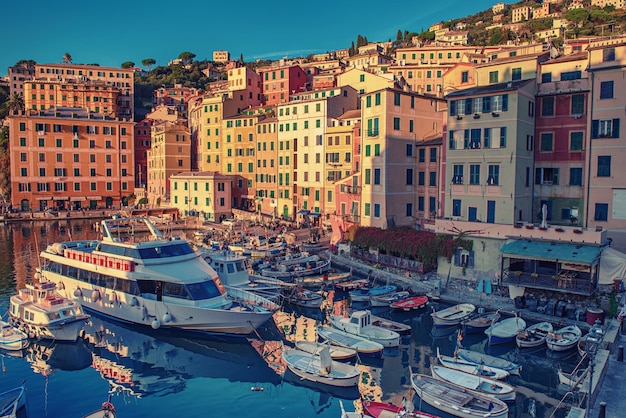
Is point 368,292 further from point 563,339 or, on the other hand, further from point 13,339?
point 13,339

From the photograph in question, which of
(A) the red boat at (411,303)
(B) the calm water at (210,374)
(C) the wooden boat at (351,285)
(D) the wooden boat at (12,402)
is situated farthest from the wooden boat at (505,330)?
(D) the wooden boat at (12,402)

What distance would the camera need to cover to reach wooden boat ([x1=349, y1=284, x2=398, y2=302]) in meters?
36.7

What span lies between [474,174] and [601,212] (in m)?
8.99

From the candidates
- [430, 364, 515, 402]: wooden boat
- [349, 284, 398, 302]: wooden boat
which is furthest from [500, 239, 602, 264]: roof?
[430, 364, 515, 402]: wooden boat

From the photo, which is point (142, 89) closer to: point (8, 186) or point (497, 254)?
point (8, 186)

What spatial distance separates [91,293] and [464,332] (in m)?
23.5

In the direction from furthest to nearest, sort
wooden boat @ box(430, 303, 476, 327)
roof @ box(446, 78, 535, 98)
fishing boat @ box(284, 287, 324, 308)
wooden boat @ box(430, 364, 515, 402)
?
roof @ box(446, 78, 535, 98), fishing boat @ box(284, 287, 324, 308), wooden boat @ box(430, 303, 476, 327), wooden boat @ box(430, 364, 515, 402)

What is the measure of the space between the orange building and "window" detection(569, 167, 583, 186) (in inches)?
2925

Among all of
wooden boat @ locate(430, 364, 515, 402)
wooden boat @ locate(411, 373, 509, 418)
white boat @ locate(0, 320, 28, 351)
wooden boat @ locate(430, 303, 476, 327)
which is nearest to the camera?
wooden boat @ locate(411, 373, 509, 418)

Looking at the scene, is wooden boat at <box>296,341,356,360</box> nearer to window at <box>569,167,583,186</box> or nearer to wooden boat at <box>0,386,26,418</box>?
wooden boat at <box>0,386,26,418</box>

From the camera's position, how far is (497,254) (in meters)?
36.3

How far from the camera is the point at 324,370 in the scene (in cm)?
2378

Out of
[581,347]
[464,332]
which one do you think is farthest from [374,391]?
[581,347]

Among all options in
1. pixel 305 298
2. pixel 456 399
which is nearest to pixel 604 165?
pixel 305 298
